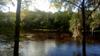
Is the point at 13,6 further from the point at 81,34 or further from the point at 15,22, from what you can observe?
the point at 81,34

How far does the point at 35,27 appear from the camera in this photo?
63.8 m

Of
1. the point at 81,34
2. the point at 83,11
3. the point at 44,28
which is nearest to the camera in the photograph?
the point at 83,11

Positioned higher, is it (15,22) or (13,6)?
(13,6)

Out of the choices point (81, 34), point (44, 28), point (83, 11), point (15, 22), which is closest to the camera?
point (15, 22)

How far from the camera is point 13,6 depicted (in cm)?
816

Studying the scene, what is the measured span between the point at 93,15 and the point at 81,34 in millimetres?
1478

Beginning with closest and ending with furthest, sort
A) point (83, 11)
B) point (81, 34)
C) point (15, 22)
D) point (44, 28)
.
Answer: point (15, 22), point (83, 11), point (81, 34), point (44, 28)

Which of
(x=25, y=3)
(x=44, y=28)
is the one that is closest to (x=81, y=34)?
(x=25, y=3)

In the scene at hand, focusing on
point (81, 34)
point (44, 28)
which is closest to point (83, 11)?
point (81, 34)

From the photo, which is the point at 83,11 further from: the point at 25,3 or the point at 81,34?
the point at 25,3

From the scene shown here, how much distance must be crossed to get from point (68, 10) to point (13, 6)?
21.6ft

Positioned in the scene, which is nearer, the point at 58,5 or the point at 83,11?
the point at 83,11

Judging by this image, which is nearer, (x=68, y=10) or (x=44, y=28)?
(x=68, y=10)

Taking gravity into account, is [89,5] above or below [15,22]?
above
